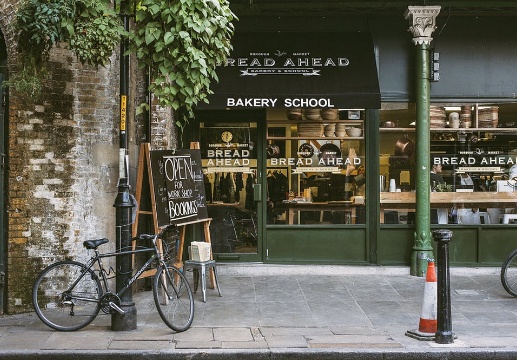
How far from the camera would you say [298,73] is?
33.4 feet

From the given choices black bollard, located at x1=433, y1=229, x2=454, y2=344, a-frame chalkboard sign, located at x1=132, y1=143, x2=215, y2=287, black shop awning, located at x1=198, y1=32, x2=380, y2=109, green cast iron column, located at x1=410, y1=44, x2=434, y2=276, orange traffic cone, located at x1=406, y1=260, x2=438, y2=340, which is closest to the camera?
black bollard, located at x1=433, y1=229, x2=454, y2=344

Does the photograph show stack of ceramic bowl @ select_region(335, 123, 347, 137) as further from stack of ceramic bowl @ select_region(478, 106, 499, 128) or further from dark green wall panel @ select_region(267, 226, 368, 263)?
stack of ceramic bowl @ select_region(478, 106, 499, 128)

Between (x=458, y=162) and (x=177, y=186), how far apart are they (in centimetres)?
508

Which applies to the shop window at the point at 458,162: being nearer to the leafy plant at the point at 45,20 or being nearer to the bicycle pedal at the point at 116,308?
the bicycle pedal at the point at 116,308

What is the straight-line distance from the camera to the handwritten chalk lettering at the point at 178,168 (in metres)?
8.83

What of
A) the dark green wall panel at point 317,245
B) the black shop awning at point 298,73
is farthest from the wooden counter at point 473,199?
the black shop awning at point 298,73

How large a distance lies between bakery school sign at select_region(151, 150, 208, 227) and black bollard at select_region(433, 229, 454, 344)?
3804 mm

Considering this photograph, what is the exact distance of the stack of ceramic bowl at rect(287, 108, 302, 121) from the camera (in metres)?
10.8

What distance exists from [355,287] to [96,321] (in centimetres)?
405

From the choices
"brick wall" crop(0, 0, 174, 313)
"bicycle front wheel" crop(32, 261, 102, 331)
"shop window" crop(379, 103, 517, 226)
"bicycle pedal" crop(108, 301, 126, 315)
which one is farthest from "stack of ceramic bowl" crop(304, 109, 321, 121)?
"bicycle pedal" crop(108, 301, 126, 315)

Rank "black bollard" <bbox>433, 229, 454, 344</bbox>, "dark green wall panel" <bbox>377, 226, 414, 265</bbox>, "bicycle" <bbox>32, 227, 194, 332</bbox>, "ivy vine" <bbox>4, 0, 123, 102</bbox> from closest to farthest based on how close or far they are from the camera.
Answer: "black bollard" <bbox>433, 229, 454, 344</bbox> < "bicycle" <bbox>32, 227, 194, 332</bbox> < "ivy vine" <bbox>4, 0, 123, 102</bbox> < "dark green wall panel" <bbox>377, 226, 414, 265</bbox>

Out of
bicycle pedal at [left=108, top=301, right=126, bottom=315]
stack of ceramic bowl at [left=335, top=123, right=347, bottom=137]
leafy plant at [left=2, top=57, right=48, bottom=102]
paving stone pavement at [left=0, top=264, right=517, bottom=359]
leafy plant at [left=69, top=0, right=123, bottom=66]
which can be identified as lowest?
paving stone pavement at [left=0, top=264, right=517, bottom=359]

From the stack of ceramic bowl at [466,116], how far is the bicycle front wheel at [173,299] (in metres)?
6.03

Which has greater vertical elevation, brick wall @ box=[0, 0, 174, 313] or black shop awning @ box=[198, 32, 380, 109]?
black shop awning @ box=[198, 32, 380, 109]
